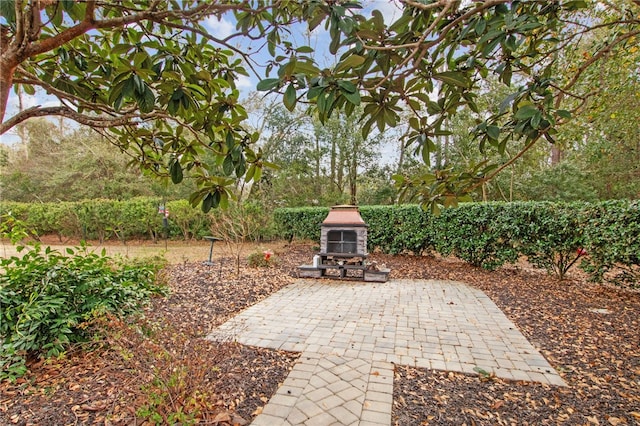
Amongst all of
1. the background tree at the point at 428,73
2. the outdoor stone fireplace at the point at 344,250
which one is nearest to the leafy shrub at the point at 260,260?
the outdoor stone fireplace at the point at 344,250

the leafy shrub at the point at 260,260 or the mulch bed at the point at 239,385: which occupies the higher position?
the leafy shrub at the point at 260,260

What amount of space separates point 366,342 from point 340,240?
3.20 metres

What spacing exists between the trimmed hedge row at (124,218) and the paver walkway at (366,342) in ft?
21.4

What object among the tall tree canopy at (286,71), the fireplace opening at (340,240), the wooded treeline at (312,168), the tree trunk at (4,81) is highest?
the wooded treeline at (312,168)

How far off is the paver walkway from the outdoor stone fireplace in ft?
2.85

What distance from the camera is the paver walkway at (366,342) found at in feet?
6.38

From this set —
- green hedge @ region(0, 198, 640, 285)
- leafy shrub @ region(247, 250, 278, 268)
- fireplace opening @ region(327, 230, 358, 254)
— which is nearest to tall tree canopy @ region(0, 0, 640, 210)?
green hedge @ region(0, 198, 640, 285)

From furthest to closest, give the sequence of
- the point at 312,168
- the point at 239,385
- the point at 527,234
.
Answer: the point at 312,168 → the point at 527,234 → the point at 239,385

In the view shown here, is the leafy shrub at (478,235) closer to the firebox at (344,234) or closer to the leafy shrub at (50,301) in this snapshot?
the firebox at (344,234)

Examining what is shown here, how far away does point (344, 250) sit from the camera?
6.13 m

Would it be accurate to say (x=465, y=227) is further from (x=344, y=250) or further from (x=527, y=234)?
(x=344, y=250)

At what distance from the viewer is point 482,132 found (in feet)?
4.30

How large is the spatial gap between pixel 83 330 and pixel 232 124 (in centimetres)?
236

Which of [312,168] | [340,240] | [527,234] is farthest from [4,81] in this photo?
[312,168]
